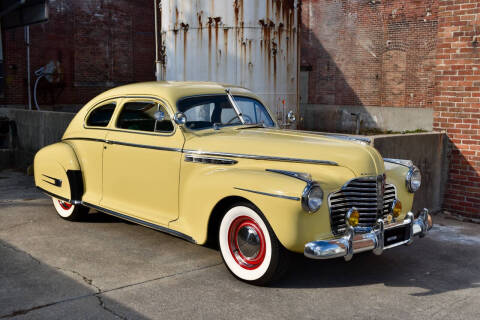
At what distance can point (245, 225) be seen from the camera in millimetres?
4320

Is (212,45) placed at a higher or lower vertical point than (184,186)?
higher

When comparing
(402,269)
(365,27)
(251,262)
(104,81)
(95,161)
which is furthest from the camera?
(365,27)

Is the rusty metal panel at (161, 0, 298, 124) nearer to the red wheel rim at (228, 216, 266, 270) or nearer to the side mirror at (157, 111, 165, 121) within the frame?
the side mirror at (157, 111, 165, 121)

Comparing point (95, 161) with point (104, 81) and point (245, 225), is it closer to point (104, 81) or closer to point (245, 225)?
point (245, 225)

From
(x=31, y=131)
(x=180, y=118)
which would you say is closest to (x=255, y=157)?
(x=180, y=118)

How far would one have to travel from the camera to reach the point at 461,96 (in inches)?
271

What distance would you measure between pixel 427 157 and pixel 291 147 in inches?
129

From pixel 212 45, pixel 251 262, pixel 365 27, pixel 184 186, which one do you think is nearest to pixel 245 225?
pixel 251 262

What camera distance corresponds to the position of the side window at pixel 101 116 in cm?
582

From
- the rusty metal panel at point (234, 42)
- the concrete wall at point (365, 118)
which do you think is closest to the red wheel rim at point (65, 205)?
the rusty metal panel at point (234, 42)

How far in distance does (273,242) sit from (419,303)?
1.26 metres

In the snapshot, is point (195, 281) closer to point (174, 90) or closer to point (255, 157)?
point (255, 157)

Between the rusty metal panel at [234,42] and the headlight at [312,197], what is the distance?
225 inches

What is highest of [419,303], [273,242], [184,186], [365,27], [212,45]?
[365,27]
